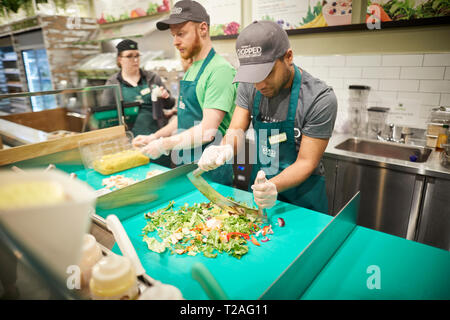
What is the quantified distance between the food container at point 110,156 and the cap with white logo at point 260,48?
1.28 meters

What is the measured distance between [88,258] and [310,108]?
143cm

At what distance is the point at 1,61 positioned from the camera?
24.9ft

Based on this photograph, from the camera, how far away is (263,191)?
59.0 inches

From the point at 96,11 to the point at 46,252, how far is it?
22.8 ft

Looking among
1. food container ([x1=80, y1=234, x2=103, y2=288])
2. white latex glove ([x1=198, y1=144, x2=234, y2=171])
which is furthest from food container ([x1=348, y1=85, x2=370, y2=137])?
food container ([x1=80, y1=234, x2=103, y2=288])

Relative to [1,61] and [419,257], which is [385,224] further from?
[1,61]

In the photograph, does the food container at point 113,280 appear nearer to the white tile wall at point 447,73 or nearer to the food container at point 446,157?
the food container at point 446,157

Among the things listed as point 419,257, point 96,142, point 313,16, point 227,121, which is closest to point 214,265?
point 419,257

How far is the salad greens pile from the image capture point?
1.32 metres

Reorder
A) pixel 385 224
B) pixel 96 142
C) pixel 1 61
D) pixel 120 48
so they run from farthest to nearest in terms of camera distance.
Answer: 1. pixel 1 61
2. pixel 120 48
3. pixel 385 224
4. pixel 96 142

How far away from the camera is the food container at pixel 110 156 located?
236 centimetres

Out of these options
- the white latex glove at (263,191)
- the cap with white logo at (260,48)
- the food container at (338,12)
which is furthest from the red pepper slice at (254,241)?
the food container at (338,12)

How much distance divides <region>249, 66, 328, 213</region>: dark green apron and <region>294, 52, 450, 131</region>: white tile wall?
1.68 meters

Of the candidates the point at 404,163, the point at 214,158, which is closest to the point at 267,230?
the point at 214,158
